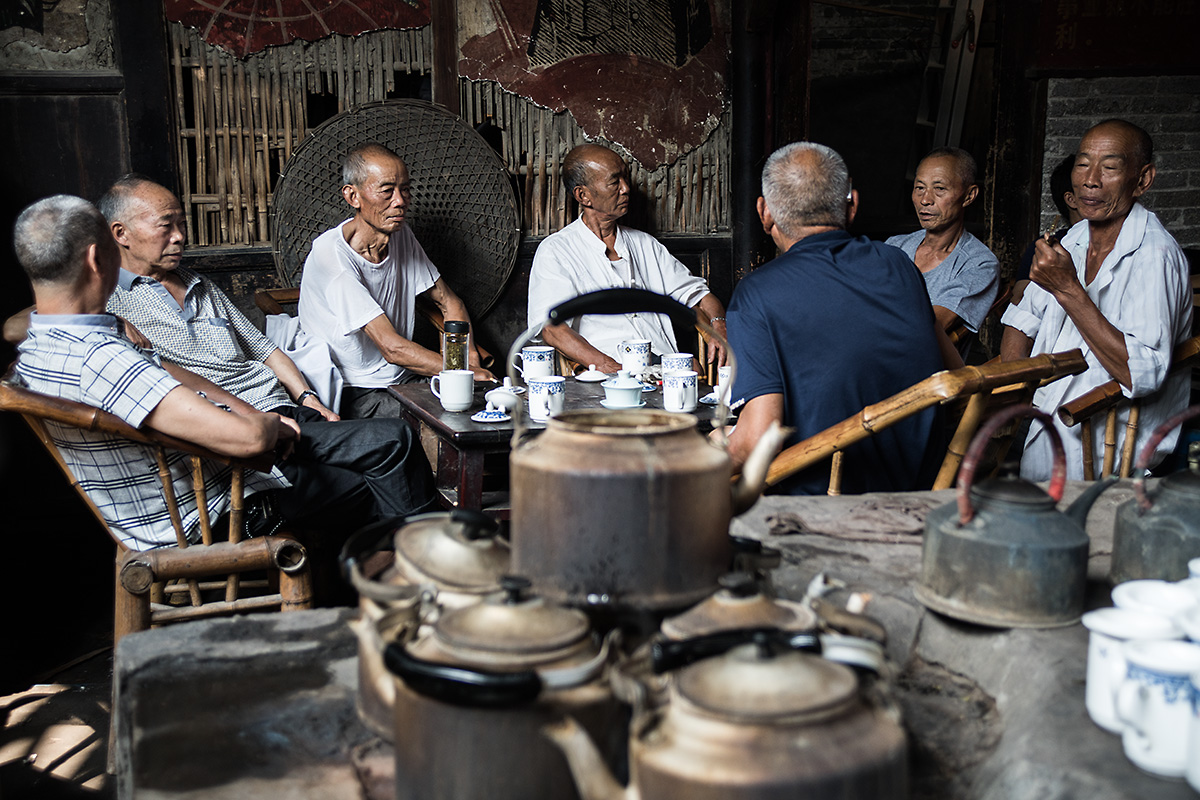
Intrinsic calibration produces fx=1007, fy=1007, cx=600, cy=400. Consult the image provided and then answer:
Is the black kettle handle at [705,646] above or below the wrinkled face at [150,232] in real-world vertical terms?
below

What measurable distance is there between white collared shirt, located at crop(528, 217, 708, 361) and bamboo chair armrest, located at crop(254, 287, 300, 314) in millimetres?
1037

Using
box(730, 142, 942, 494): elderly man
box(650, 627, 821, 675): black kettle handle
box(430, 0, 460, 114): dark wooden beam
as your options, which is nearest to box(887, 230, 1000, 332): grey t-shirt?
box(730, 142, 942, 494): elderly man

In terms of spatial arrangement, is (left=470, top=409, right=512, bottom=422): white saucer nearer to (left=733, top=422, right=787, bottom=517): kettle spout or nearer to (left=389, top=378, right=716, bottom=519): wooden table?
(left=389, top=378, right=716, bottom=519): wooden table

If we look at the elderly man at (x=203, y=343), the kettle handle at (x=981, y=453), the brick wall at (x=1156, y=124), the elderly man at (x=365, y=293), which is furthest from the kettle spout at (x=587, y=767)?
the brick wall at (x=1156, y=124)

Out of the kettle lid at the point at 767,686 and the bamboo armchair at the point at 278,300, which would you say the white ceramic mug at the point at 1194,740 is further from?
the bamboo armchair at the point at 278,300

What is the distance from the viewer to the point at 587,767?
968mm

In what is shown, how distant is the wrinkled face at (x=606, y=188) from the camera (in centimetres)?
458

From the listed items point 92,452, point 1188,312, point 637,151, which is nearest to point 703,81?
point 637,151

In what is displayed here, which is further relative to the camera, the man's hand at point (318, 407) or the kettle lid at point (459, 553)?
the man's hand at point (318, 407)

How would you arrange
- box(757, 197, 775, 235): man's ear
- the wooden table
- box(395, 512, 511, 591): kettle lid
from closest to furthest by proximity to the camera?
box(395, 512, 511, 591): kettle lid → box(757, 197, 775, 235): man's ear → the wooden table

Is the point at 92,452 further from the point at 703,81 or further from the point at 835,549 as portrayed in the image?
the point at 703,81

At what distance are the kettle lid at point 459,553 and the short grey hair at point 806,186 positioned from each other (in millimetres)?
1421

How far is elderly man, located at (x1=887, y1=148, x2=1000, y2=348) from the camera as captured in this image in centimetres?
377

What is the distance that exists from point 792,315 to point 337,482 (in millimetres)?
1587
